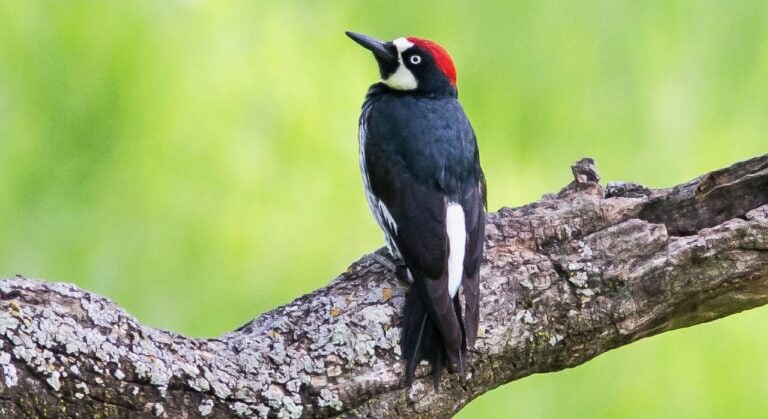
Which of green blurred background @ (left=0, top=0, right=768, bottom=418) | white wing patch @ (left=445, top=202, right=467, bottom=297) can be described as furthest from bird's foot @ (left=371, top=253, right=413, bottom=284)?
green blurred background @ (left=0, top=0, right=768, bottom=418)

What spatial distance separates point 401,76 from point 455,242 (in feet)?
2.67

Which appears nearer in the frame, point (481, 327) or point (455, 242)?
point (481, 327)

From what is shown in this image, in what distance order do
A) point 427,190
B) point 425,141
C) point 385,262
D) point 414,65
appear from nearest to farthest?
point 385,262
point 427,190
point 425,141
point 414,65

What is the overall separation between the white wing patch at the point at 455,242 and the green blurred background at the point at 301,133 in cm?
109

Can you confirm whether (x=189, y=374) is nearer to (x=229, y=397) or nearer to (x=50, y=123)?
(x=229, y=397)

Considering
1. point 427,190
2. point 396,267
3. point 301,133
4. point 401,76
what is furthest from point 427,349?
point 301,133

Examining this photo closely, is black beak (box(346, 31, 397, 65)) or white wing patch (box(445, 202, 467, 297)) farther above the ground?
black beak (box(346, 31, 397, 65))

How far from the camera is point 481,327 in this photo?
2.45m

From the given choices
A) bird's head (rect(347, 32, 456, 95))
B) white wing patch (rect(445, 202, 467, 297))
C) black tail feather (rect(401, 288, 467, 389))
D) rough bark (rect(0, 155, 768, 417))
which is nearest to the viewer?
rough bark (rect(0, 155, 768, 417))

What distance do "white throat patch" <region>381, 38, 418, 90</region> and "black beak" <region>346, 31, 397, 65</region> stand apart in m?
0.02

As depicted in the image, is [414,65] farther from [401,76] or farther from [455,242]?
[455,242]

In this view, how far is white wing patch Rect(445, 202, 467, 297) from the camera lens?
2488 mm

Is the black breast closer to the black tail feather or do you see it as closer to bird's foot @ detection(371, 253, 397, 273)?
bird's foot @ detection(371, 253, 397, 273)

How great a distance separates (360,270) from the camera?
8.35 feet
